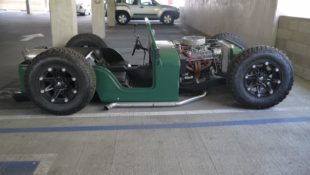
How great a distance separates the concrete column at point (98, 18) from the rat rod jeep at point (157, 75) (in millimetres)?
7429

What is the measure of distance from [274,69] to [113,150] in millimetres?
2495

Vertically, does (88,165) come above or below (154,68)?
below

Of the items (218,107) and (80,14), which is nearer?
(218,107)

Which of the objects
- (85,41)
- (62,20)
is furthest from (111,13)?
(85,41)

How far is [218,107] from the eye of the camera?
4.52 metres

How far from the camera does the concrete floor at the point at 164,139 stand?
2984 millimetres

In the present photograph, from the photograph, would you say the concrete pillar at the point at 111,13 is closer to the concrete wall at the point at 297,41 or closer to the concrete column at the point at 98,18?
the concrete column at the point at 98,18

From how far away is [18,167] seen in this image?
9.72 feet

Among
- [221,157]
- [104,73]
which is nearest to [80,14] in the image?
[104,73]

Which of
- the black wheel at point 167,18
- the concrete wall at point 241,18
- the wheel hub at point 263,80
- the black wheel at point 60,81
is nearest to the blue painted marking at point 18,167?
the black wheel at point 60,81

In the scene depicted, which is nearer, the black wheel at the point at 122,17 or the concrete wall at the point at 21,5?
the black wheel at the point at 122,17

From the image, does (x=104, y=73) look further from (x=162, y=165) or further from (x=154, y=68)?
(x=162, y=165)

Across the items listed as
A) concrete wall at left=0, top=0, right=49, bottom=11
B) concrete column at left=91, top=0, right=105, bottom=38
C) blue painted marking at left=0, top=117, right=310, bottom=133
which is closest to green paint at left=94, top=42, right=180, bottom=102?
blue painted marking at left=0, top=117, right=310, bottom=133

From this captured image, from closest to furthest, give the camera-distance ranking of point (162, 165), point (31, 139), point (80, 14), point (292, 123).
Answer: point (162, 165) → point (31, 139) → point (292, 123) → point (80, 14)
